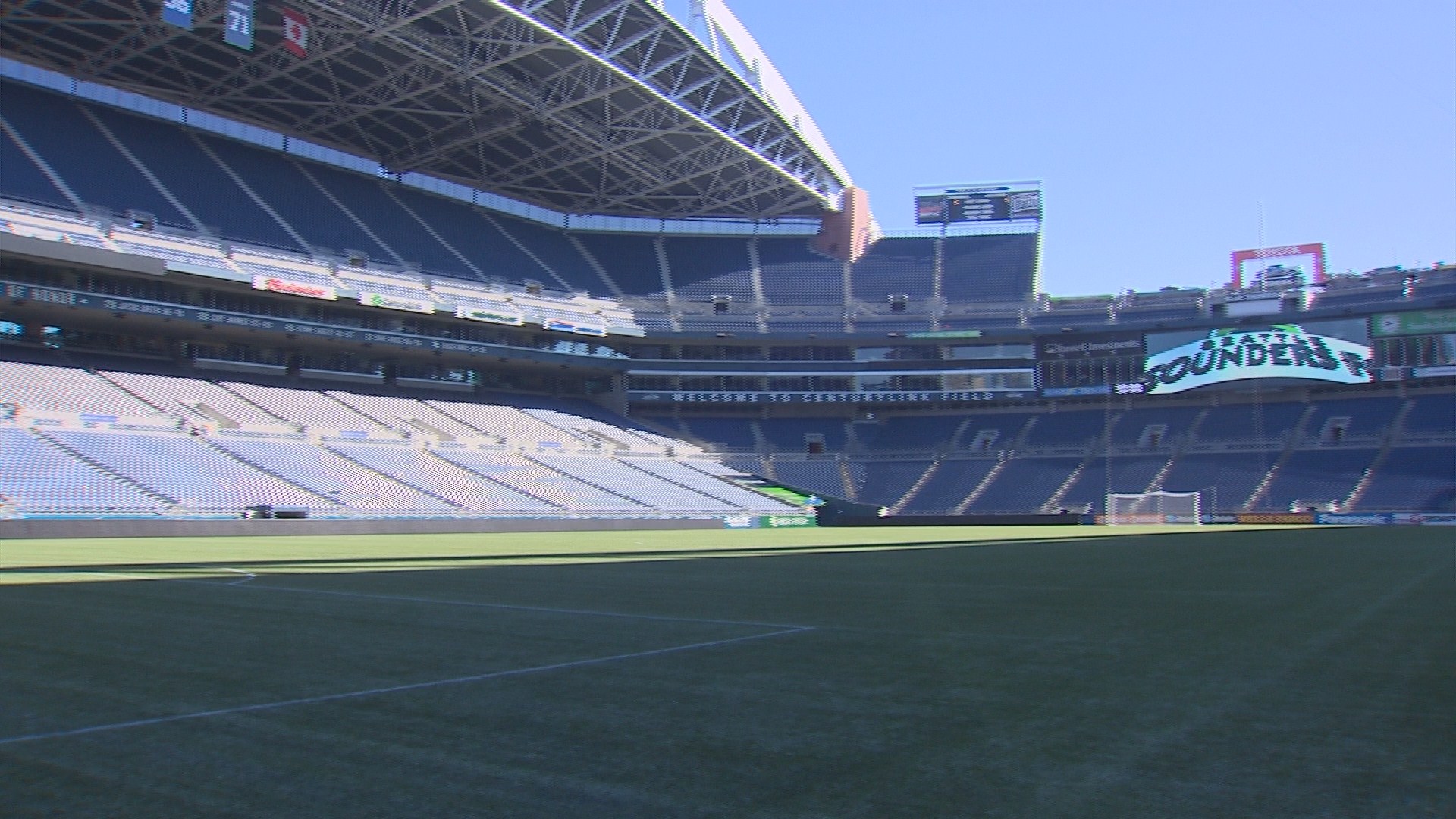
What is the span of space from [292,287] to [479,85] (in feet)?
46.6

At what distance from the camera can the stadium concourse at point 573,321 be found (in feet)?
143

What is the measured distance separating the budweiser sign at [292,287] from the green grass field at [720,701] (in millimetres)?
39381

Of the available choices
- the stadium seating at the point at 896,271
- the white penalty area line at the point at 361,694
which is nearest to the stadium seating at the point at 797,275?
the stadium seating at the point at 896,271

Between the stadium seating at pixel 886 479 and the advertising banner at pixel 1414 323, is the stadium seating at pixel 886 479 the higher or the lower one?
the lower one

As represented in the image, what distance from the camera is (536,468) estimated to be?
2058 inches

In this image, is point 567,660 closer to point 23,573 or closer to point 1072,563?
point 23,573

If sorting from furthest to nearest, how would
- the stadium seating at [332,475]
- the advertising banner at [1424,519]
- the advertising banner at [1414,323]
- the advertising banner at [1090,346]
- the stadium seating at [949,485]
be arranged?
the advertising banner at [1090,346]
the stadium seating at [949,485]
the advertising banner at [1414,323]
the advertising banner at [1424,519]
the stadium seating at [332,475]

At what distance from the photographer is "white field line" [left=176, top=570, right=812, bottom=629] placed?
31.8 feet

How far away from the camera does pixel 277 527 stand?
3481cm

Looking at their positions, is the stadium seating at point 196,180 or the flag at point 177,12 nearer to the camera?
the flag at point 177,12

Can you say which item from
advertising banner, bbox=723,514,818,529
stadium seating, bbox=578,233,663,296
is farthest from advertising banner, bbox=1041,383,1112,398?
stadium seating, bbox=578,233,663,296

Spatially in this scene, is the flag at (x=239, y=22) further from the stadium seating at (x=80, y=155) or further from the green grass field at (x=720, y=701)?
the green grass field at (x=720, y=701)

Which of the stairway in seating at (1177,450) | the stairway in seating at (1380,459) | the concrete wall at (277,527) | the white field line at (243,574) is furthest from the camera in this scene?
the stairway in seating at (1177,450)

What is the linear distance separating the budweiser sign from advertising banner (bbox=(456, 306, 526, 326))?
297 inches
